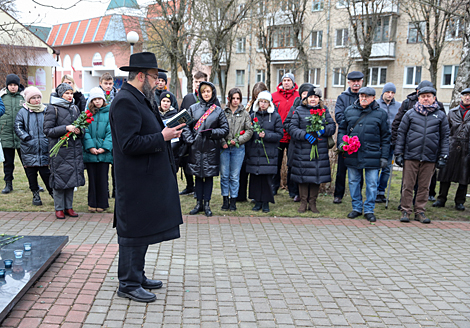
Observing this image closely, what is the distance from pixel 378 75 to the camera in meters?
40.8

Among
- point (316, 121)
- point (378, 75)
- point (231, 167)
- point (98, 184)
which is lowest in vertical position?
point (98, 184)

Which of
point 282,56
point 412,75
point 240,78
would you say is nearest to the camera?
point 412,75

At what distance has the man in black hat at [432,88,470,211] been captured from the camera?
8625 mm

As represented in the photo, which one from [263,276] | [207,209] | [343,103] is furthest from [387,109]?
[263,276]

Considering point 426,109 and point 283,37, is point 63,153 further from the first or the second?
point 283,37

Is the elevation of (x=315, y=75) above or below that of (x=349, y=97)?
above

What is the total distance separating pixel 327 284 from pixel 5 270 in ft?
10.5

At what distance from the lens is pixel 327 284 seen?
5.01m

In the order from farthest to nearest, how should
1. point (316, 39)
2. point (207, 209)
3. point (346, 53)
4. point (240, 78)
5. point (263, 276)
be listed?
point (240, 78) → point (316, 39) → point (346, 53) → point (207, 209) → point (263, 276)

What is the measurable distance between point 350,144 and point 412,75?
33.7 meters

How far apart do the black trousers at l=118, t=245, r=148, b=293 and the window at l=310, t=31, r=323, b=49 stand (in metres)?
40.0

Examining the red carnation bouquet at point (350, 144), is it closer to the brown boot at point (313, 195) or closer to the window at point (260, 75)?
the brown boot at point (313, 195)

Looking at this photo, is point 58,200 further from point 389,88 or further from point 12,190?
point 389,88

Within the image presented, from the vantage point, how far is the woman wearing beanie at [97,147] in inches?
296
